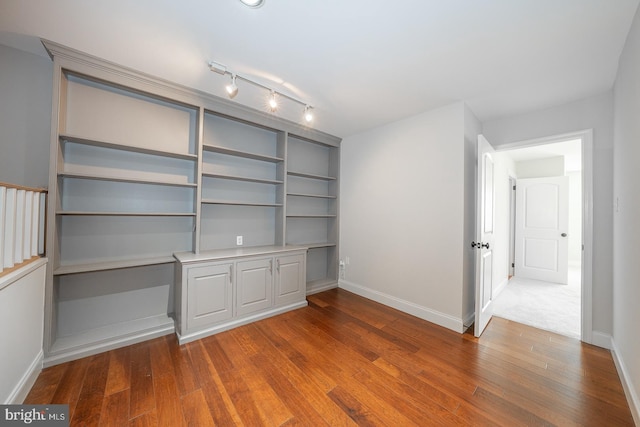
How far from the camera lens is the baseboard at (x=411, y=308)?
8.81 ft

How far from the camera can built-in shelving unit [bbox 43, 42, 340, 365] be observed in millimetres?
2078

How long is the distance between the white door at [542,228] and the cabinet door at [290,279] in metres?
4.76

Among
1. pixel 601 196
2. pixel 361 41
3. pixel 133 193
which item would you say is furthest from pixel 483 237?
pixel 133 193

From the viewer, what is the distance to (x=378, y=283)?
3494 millimetres

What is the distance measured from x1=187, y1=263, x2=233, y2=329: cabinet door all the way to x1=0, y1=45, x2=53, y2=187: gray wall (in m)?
1.55

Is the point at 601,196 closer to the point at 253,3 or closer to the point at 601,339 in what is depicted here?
the point at 601,339

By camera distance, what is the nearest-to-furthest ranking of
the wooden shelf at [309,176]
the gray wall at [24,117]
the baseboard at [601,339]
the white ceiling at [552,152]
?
1. the gray wall at [24,117]
2. the baseboard at [601,339]
3. the wooden shelf at [309,176]
4. the white ceiling at [552,152]

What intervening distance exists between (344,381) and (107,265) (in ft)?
7.63

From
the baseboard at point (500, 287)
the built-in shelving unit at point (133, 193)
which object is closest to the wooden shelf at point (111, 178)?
the built-in shelving unit at point (133, 193)

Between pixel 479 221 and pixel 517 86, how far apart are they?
138 cm

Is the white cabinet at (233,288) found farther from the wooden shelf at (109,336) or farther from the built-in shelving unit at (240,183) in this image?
the built-in shelving unit at (240,183)

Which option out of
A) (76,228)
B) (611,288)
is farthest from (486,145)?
(76,228)

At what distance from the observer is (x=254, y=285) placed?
2.82 metres

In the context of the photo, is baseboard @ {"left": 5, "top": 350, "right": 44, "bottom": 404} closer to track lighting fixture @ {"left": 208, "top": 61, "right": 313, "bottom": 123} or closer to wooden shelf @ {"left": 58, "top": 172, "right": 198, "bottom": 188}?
wooden shelf @ {"left": 58, "top": 172, "right": 198, "bottom": 188}
